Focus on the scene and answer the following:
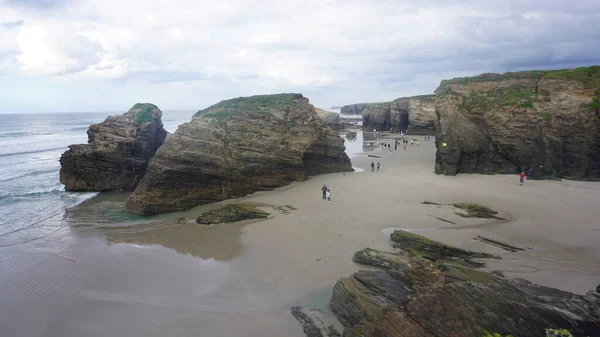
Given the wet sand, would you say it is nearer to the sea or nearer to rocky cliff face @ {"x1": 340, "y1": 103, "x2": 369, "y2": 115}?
the sea

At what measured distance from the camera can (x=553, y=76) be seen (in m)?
26.3

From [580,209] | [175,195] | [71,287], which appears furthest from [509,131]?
[71,287]

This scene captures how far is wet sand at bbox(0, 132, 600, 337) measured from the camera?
11.2m

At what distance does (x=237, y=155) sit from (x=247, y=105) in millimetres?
6493

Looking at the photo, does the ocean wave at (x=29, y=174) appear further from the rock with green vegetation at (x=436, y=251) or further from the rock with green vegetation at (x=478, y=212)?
the rock with green vegetation at (x=478, y=212)

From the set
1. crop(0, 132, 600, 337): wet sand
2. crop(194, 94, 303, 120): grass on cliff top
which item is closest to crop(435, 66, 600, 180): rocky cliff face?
crop(0, 132, 600, 337): wet sand

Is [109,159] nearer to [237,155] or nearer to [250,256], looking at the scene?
[237,155]

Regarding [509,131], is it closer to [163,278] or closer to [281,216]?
[281,216]

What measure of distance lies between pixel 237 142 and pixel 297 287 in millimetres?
15038

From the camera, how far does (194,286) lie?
42.9 ft

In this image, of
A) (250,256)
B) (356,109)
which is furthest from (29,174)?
(356,109)

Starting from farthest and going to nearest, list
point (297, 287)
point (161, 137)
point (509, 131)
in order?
point (161, 137) < point (509, 131) < point (297, 287)

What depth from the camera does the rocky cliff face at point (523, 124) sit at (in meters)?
24.1

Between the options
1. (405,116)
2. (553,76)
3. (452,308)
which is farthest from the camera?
(405,116)
